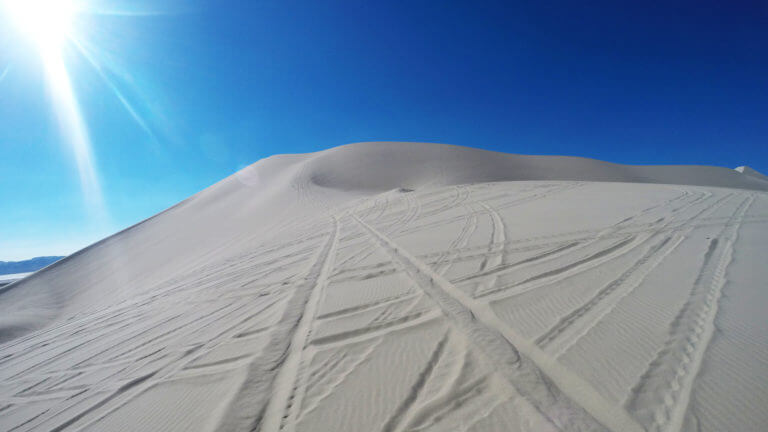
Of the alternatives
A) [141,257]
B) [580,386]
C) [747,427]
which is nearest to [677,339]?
[747,427]

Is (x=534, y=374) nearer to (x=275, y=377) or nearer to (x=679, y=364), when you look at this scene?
(x=679, y=364)

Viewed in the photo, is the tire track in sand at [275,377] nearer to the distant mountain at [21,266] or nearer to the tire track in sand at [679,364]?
the tire track in sand at [679,364]

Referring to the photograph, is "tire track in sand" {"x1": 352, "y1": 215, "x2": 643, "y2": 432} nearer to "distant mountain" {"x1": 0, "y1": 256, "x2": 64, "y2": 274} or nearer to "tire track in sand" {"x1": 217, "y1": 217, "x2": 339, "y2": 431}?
"tire track in sand" {"x1": 217, "y1": 217, "x2": 339, "y2": 431}

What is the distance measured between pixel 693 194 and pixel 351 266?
9.43 metres

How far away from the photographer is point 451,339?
224 cm

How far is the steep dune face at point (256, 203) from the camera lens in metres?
11.5

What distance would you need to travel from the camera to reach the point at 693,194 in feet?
24.3

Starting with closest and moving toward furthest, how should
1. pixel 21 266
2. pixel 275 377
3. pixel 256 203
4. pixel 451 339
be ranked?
pixel 275 377 → pixel 451 339 → pixel 256 203 → pixel 21 266

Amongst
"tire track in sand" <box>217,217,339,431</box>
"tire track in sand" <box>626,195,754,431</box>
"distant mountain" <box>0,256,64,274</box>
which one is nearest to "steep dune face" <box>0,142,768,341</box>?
"tire track in sand" <box>217,217,339,431</box>

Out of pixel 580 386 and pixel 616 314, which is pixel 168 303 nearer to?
pixel 580 386

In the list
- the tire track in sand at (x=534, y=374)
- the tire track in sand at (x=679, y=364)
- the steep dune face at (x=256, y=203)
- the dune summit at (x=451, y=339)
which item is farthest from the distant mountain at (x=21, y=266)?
the tire track in sand at (x=679, y=364)

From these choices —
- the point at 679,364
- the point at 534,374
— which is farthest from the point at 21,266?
the point at 679,364

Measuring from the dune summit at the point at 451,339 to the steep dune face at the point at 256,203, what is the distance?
5.09 m

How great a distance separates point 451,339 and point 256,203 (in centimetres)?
2018
